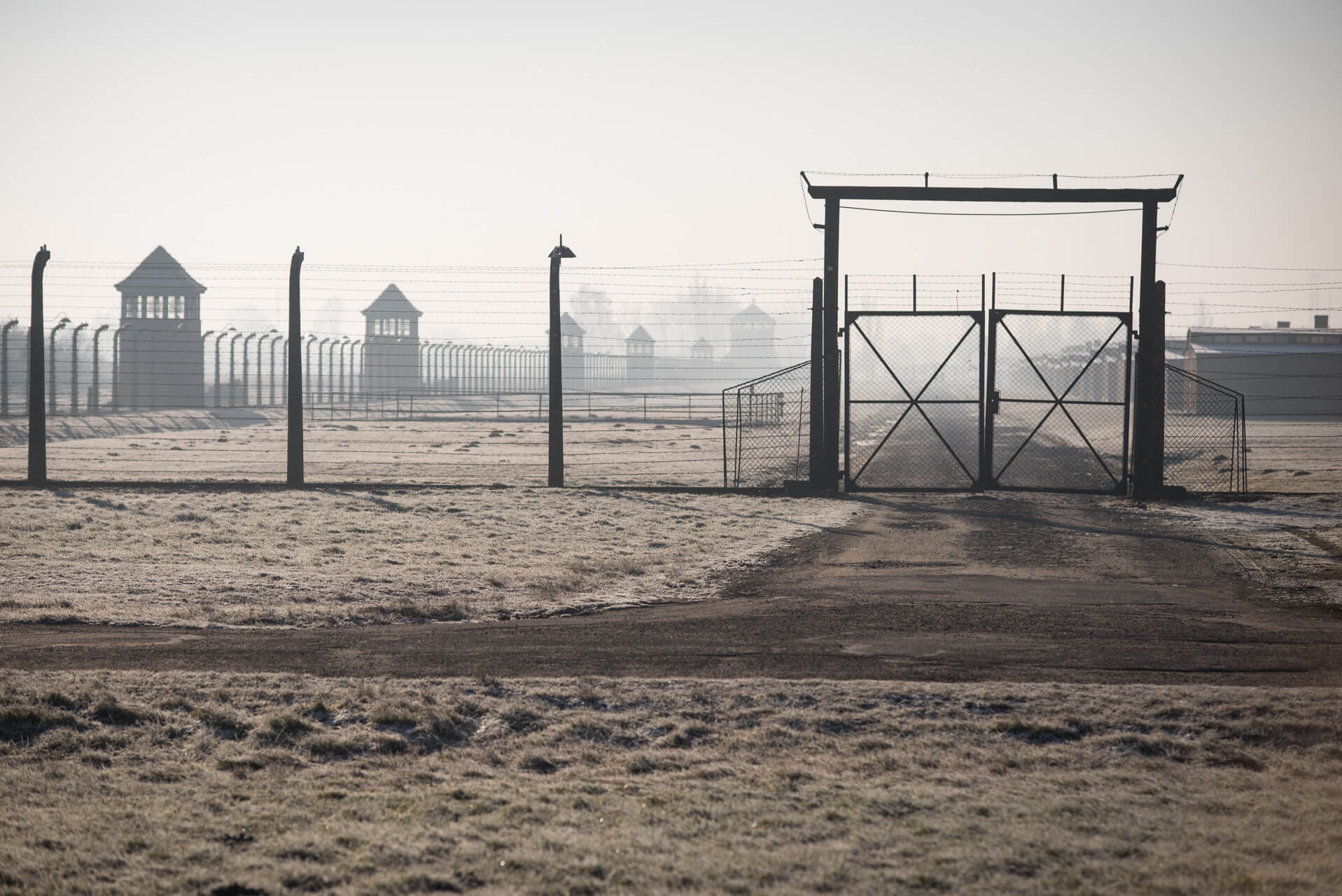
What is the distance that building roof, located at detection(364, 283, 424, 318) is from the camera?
6254cm

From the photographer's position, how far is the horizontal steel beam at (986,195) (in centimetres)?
1462

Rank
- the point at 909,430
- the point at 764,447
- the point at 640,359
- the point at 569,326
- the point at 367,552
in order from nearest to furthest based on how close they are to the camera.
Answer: the point at 367,552, the point at 764,447, the point at 909,430, the point at 569,326, the point at 640,359

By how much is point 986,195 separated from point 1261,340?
4847cm

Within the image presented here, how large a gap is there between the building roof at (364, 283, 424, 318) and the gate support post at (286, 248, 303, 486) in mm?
47021

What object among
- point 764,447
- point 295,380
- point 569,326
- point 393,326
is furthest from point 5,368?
point 569,326

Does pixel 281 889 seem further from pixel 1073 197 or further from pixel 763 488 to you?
pixel 1073 197

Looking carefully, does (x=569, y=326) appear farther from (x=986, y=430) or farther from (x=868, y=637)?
(x=868, y=637)

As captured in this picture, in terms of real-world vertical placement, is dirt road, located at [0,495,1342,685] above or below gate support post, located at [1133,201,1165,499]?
below

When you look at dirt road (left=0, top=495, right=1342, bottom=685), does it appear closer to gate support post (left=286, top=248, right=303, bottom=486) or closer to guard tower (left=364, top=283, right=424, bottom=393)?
gate support post (left=286, top=248, right=303, bottom=486)

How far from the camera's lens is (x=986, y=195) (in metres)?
14.7

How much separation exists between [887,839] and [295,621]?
192 inches

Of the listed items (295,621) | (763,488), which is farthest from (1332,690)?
(763,488)

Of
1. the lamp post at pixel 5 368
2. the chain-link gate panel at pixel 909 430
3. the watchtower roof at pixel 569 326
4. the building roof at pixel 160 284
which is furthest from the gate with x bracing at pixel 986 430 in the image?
the building roof at pixel 160 284

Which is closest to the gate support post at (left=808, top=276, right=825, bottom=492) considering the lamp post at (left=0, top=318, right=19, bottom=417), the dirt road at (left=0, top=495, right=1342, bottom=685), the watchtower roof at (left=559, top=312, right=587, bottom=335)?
the dirt road at (left=0, top=495, right=1342, bottom=685)
